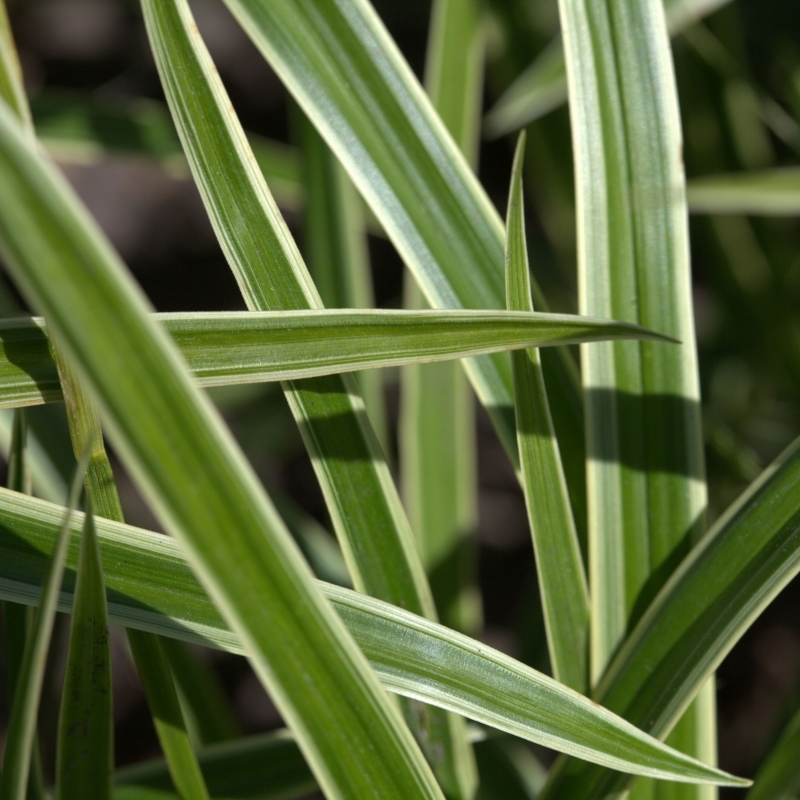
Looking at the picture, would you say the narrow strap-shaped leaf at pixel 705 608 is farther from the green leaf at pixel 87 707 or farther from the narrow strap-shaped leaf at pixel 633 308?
the green leaf at pixel 87 707

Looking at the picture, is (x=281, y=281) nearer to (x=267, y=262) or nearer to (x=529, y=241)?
(x=267, y=262)

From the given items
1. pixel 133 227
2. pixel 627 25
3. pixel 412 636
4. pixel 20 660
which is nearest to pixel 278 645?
pixel 412 636

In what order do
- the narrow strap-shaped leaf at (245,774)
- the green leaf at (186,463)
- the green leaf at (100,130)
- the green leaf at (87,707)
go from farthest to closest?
the green leaf at (100,130)
the narrow strap-shaped leaf at (245,774)
the green leaf at (87,707)
the green leaf at (186,463)

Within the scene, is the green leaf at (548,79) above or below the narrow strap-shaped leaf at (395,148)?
above

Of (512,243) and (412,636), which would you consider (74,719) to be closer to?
(412,636)

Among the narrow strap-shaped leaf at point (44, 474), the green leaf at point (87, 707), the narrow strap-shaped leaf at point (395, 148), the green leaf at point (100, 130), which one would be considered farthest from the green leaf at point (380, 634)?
the green leaf at point (100, 130)

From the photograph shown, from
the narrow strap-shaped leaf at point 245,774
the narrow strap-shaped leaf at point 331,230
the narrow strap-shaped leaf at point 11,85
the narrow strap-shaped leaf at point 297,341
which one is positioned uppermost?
the narrow strap-shaped leaf at point 331,230
